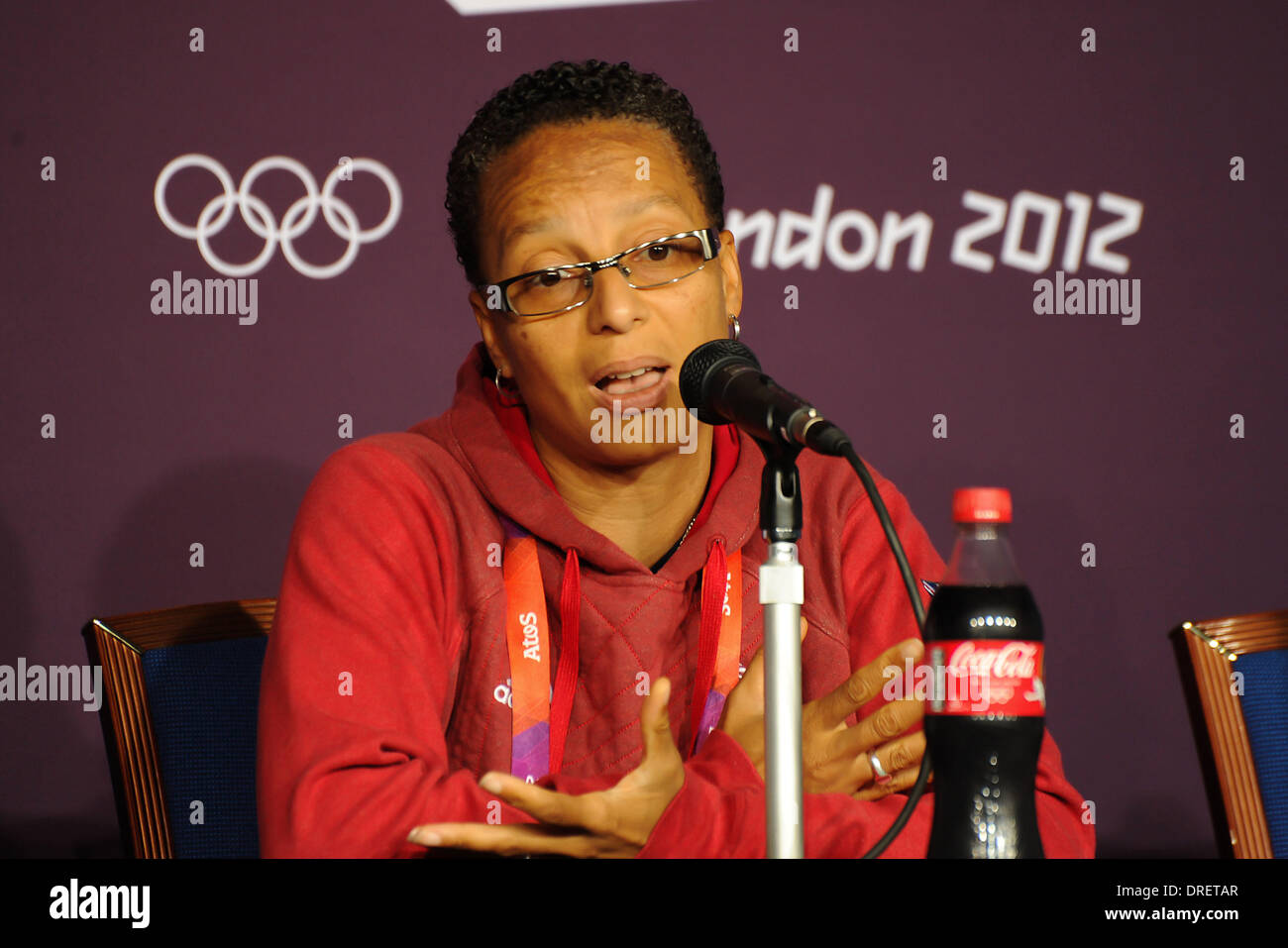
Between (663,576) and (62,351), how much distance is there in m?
1.81

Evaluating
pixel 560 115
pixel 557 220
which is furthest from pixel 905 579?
pixel 560 115

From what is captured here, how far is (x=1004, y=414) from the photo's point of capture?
2.79 meters

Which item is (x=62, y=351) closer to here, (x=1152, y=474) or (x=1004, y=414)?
(x=1004, y=414)

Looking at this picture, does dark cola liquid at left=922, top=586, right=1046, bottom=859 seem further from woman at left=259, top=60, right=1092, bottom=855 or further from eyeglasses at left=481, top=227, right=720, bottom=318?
eyeglasses at left=481, top=227, right=720, bottom=318

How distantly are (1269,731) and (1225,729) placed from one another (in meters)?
0.06

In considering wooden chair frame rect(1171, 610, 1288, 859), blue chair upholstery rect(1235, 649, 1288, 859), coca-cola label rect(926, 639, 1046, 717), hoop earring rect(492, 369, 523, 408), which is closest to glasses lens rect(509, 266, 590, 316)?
hoop earring rect(492, 369, 523, 408)

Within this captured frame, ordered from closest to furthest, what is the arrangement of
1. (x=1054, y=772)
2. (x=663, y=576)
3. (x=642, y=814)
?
(x=642, y=814) < (x=1054, y=772) < (x=663, y=576)

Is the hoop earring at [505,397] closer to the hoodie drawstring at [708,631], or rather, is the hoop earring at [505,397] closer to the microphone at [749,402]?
the hoodie drawstring at [708,631]

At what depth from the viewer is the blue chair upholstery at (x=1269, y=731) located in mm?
1610

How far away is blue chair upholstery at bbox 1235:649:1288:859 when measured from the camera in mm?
1610

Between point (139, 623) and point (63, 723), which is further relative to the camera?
point (63, 723)

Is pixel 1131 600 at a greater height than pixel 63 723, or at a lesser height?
greater

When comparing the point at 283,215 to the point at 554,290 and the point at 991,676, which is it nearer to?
the point at 554,290

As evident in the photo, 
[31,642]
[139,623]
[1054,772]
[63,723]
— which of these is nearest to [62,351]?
[31,642]
